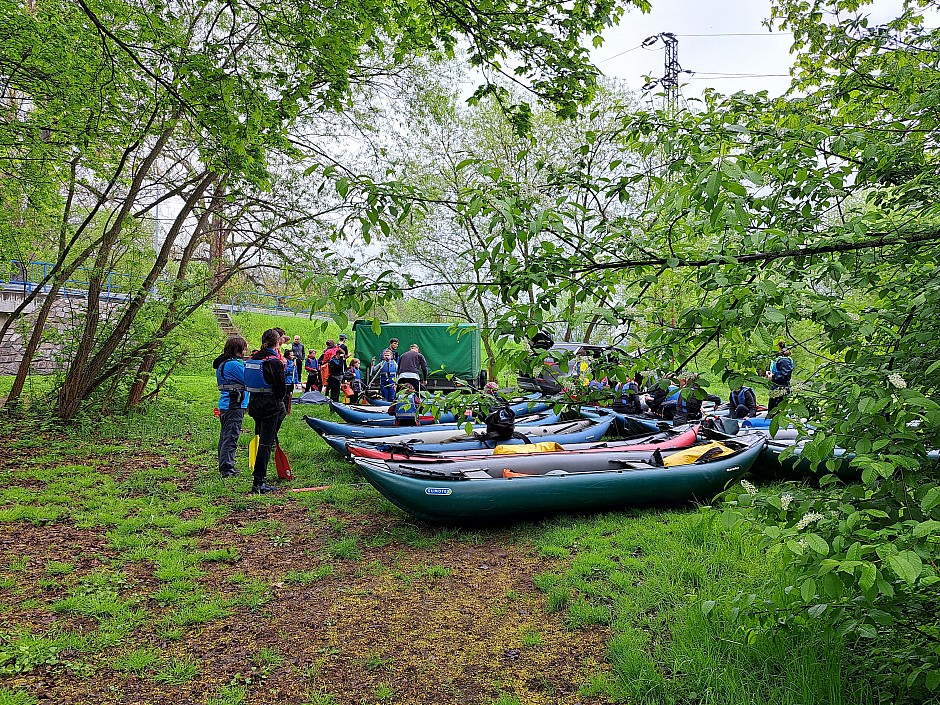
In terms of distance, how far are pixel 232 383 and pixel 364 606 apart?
3359 millimetres

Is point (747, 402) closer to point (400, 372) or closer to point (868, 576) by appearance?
point (400, 372)

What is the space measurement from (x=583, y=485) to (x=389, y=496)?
1906 millimetres

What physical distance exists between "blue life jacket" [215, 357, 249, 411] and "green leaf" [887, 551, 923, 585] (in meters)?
6.17

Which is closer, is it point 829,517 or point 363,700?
point 829,517

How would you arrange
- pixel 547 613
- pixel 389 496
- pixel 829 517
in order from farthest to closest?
pixel 389 496 < pixel 547 613 < pixel 829 517

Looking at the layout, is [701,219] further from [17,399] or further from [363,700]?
[17,399]

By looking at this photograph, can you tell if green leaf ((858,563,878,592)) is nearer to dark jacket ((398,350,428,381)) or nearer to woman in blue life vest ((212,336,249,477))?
woman in blue life vest ((212,336,249,477))

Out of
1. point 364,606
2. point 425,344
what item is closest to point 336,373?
point 425,344

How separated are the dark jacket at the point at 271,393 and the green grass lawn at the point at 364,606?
992 mm

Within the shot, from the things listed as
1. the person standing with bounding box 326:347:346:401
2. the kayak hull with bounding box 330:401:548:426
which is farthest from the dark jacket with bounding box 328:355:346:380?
the kayak hull with bounding box 330:401:548:426

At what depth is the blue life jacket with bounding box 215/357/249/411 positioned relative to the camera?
6.73 meters

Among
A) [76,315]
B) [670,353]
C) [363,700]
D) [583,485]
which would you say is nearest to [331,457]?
[583,485]

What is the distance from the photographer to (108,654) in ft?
12.0

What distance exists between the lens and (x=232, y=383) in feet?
22.3
